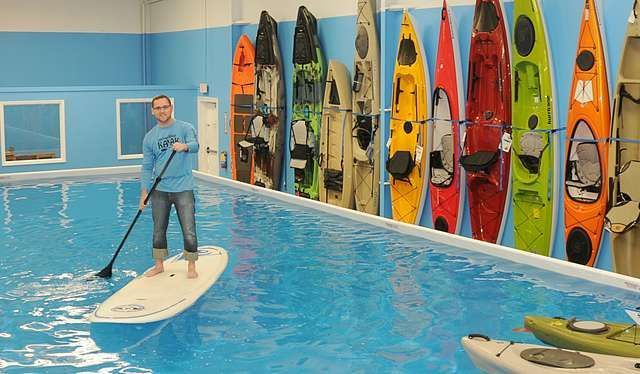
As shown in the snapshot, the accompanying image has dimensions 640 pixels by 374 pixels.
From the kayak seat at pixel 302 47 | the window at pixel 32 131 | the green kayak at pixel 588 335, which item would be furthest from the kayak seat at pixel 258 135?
the green kayak at pixel 588 335

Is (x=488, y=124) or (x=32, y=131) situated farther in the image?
(x=32, y=131)

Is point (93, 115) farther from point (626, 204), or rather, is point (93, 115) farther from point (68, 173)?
point (626, 204)

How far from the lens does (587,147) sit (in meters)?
7.09

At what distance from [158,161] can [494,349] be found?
121 inches

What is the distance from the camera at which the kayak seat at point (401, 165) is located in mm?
8930

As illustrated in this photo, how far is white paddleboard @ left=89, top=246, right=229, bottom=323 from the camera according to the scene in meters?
5.57

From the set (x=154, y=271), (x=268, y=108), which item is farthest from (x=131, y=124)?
(x=154, y=271)

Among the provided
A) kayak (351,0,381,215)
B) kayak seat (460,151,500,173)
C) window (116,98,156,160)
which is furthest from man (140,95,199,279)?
window (116,98,156,160)

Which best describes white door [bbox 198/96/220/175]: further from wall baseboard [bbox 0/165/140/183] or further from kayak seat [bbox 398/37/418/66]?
kayak seat [bbox 398/37/418/66]

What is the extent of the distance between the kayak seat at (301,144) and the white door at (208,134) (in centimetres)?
276

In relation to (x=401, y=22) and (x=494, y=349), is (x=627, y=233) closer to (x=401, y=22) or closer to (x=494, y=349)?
(x=494, y=349)

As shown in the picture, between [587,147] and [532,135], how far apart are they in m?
0.63

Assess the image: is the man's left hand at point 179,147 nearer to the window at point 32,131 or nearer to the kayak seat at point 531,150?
the kayak seat at point 531,150

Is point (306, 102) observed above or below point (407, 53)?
below
